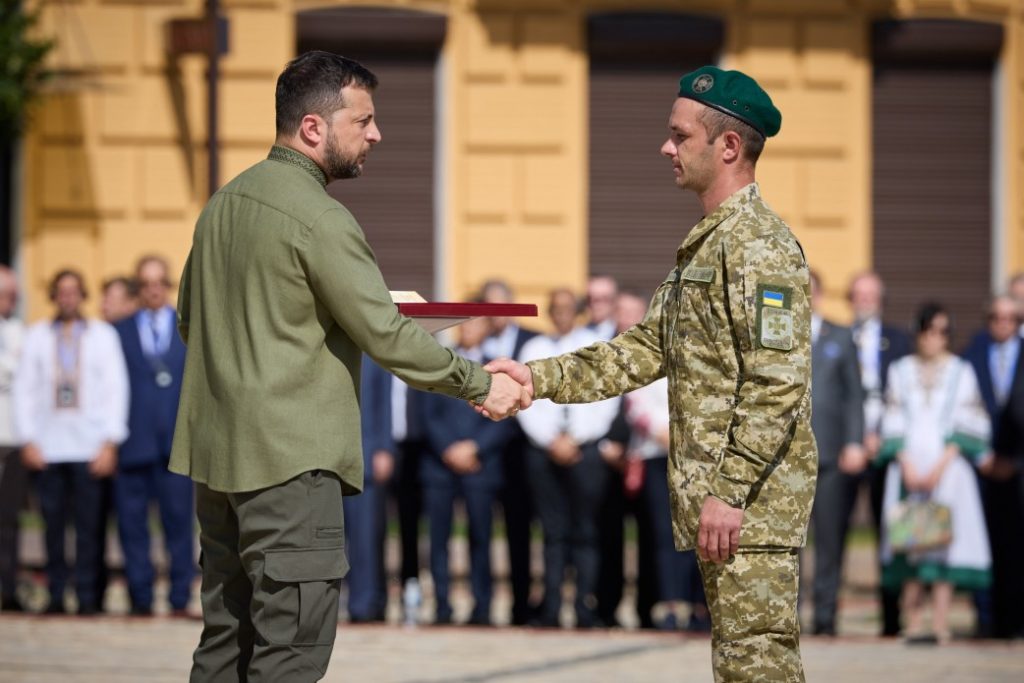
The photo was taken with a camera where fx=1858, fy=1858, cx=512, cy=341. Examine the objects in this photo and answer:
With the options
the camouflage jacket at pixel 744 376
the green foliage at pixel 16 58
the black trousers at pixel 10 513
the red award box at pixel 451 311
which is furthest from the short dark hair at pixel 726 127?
the green foliage at pixel 16 58

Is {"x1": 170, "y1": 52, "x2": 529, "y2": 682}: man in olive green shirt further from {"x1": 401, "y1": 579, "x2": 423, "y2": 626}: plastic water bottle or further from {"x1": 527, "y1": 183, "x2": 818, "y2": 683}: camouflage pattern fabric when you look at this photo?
{"x1": 401, "y1": 579, "x2": 423, "y2": 626}: plastic water bottle

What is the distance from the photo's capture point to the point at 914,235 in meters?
17.7

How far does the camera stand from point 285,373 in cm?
560

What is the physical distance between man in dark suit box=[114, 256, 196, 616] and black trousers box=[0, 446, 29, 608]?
67cm

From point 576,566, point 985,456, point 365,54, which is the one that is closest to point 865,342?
point 985,456

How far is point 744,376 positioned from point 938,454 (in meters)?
6.54

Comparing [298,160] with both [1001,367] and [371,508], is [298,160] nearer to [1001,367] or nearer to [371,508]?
[371,508]

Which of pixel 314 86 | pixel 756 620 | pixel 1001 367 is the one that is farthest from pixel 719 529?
pixel 1001 367

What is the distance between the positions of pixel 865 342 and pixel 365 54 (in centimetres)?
620

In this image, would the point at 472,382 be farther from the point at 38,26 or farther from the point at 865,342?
the point at 38,26

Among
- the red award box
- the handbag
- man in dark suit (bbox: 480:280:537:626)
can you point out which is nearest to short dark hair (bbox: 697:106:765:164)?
the red award box

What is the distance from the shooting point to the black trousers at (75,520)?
12289 mm

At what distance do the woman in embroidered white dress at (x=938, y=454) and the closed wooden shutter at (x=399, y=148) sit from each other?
5.98 m

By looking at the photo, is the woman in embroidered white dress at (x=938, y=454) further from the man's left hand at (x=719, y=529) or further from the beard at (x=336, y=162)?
the beard at (x=336, y=162)
